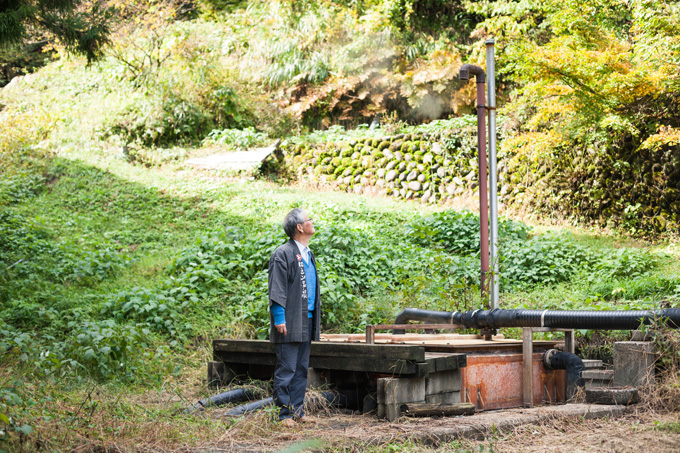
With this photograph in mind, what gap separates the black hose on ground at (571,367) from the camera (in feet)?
16.7

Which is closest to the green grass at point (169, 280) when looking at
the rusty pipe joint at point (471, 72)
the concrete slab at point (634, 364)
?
the concrete slab at point (634, 364)

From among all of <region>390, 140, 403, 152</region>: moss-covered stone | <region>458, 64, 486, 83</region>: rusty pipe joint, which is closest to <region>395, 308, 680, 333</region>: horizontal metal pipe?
<region>458, 64, 486, 83</region>: rusty pipe joint

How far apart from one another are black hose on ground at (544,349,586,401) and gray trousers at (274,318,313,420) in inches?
90.0

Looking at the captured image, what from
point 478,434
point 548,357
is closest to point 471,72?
point 548,357

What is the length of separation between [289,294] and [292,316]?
0.16m

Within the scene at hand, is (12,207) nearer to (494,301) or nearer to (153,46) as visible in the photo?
(153,46)

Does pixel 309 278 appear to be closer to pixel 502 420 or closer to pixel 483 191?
pixel 502 420

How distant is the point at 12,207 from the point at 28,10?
6.34 meters

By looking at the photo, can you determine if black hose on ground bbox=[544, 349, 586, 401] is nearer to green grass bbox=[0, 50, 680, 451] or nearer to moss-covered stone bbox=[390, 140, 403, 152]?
green grass bbox=[0, 50, 680, 451]

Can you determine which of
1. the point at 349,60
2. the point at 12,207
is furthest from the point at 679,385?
the point at 349,60

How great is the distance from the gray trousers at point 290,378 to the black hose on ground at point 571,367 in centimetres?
229

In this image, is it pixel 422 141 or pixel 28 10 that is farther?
pixel 422 141

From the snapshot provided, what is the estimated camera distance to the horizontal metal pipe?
467 centimetres

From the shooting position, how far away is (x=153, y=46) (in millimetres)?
17125
